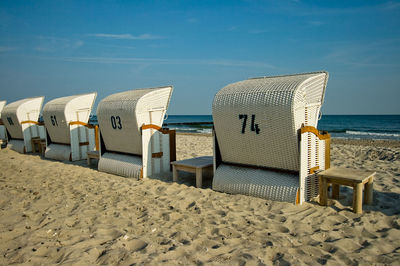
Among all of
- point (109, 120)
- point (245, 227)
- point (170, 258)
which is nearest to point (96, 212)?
point (170, 258)

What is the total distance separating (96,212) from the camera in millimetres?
4941

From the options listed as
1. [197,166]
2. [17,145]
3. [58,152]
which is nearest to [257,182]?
[197,166]

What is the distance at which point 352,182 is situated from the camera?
14.9ft

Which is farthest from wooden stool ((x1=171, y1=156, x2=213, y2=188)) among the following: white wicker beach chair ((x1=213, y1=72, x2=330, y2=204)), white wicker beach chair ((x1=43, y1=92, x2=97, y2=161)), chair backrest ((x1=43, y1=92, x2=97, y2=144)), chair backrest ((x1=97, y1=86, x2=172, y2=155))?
chair backrest ((x1=43, y1=92, x2=97, y2=144))

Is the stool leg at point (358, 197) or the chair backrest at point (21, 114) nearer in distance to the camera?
the stool leg at point (358, 197)

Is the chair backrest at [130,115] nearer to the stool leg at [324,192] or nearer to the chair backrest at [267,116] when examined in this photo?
the chair backrest at [267,116]

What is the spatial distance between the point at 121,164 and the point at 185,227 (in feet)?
13.4


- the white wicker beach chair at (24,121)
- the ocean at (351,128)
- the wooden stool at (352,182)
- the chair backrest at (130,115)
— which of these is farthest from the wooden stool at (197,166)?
the white wicker beach chair at (24,121)

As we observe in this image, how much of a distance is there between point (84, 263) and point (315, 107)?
14.6 ft

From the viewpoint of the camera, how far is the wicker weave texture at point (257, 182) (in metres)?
5.03

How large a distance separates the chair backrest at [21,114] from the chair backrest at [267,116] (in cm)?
1048

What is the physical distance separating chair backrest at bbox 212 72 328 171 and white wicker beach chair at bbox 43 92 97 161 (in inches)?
255

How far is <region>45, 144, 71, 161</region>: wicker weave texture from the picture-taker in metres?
10.4

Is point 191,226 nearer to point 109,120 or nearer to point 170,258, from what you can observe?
point 170,258
